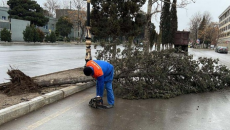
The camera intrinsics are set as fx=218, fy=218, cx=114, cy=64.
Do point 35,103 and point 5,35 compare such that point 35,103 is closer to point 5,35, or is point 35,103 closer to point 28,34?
point 5,35

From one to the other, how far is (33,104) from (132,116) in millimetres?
2183

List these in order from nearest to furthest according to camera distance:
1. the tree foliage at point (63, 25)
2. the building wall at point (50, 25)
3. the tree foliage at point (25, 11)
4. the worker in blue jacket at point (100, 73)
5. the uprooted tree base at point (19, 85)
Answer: the worker in blue jacket at point (100, 73) < the uprooted tree base at point (19, 85) < the tree foliage at point (25, 11) < the tree foliage at point (63, 25) < the building wall at point (50, 25)

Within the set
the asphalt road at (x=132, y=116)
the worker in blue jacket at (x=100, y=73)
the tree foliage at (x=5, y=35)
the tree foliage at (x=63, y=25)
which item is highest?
the tree foliage at (x=63, y=25)

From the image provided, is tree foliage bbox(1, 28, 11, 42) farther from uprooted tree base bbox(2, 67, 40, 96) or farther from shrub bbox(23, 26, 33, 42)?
uprooted tree base bbox(2, 67, 40, 96)

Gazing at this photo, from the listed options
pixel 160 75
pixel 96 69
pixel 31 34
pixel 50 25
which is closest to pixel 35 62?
pixel 160 75

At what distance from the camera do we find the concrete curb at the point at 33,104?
4168 mm

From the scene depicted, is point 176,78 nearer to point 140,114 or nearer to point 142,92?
point 142,92

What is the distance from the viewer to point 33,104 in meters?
4.81

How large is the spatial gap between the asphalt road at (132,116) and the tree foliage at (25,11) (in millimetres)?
49770

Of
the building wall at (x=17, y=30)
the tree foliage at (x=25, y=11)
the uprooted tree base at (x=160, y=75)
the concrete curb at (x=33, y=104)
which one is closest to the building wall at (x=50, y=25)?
the tree foliage at (x=25, y=11)

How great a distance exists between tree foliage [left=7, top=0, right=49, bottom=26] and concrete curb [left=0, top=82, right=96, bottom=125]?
160 ft

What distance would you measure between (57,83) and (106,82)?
1.95m

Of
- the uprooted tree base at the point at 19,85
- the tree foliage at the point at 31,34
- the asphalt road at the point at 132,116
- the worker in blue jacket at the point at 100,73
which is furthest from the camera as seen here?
the tree foliage at the point at 31,34

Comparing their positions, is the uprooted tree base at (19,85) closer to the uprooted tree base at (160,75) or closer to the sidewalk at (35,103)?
the sidewalk at (35,103)
